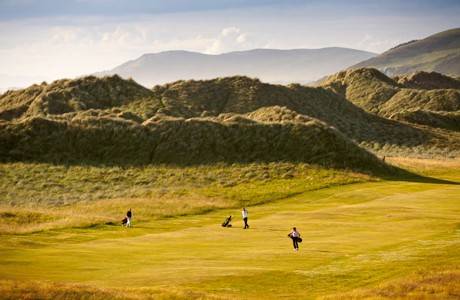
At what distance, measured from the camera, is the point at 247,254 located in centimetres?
3681

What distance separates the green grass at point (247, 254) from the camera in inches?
1110

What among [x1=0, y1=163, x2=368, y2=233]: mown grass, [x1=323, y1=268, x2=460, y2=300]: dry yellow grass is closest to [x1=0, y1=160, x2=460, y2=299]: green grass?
[x1=323, y1=268, x2=460, y2=300]: dry yellow grass

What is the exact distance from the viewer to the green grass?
1110 inches

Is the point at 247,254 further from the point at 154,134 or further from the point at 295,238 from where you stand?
the point at 154,134

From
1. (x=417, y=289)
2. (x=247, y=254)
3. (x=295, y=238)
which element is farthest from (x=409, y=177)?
(x=417, y=289)

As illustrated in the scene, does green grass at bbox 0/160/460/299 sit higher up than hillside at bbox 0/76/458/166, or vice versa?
hillside at bbox 0/76/458/166

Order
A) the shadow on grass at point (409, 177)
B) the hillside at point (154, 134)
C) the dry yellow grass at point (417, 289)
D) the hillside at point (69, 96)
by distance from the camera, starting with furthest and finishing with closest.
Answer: the hillside at point (69, 96) < the hillside at point (154, 134) < the shadow on grass at point (409, 177) < the dry yellow grass at point (417, 289)

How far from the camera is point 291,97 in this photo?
181625mm

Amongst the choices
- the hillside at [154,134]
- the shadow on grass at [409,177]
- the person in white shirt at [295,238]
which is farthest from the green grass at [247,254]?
the hillside at [154,134]

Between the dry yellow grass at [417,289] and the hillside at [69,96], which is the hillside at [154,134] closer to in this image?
the hillside at [69,96]

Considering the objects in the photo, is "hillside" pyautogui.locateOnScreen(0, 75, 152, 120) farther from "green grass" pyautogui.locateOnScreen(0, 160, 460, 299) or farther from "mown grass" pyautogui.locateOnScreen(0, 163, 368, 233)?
"green grass" pyautogui.locateOnScreen(0, 160, 460, 299)

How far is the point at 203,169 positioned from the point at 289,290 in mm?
68557

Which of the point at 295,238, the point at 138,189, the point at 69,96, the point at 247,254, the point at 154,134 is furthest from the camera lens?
the point at 69,96

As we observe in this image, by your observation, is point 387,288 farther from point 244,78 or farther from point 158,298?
point 244,78
